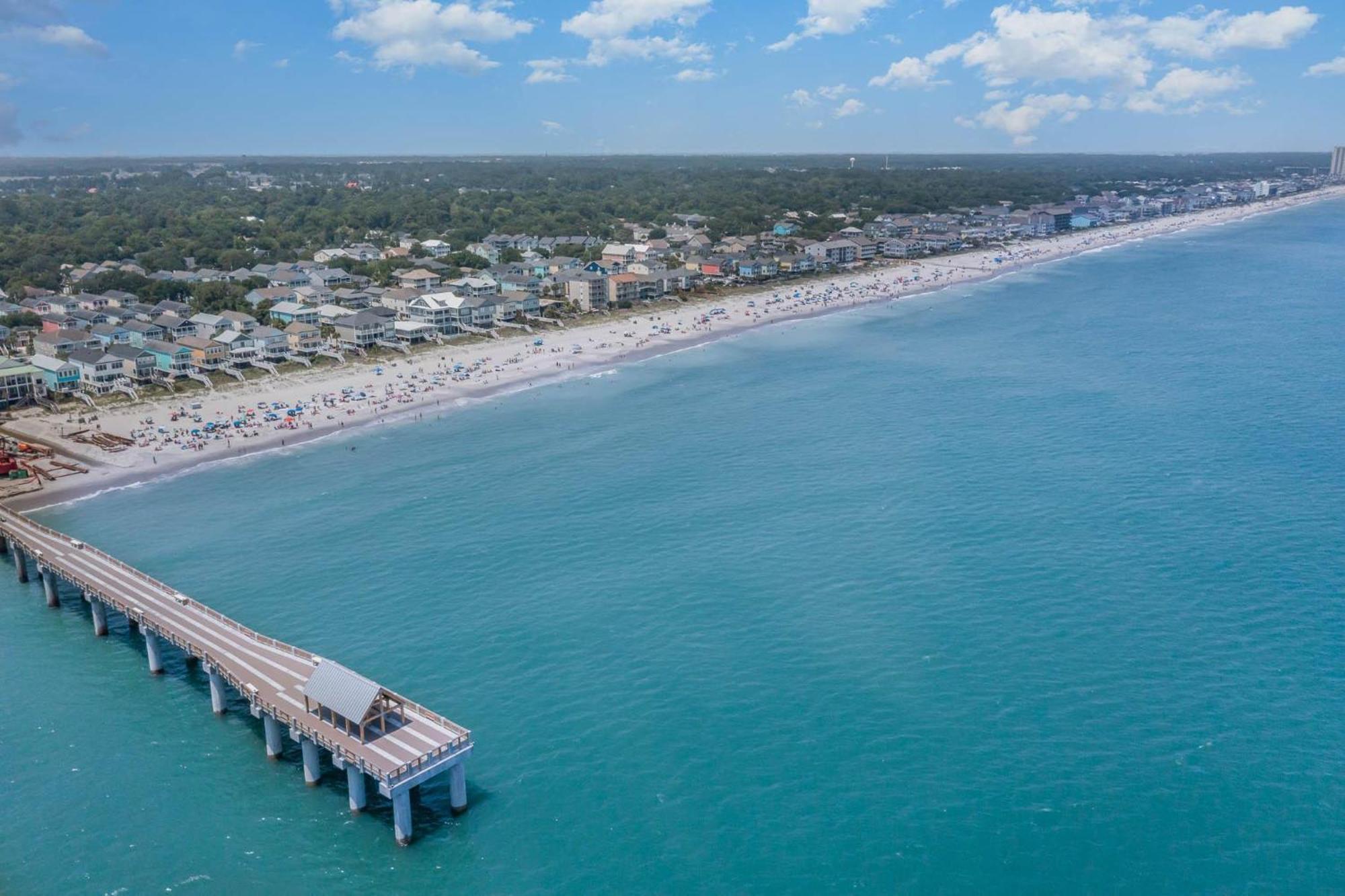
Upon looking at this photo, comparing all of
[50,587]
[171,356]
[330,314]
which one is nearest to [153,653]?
[50,587]

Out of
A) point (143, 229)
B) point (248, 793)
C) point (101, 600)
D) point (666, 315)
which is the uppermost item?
point (143, 229)

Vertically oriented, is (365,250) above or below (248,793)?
above

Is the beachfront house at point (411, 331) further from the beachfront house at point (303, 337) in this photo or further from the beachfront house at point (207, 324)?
the beachfront house at point (207, 324)

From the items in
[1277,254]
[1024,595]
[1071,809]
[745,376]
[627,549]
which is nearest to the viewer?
[1071,809]

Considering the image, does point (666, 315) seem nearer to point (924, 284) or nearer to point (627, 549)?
point (924, 284)

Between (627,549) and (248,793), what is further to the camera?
(627,549)

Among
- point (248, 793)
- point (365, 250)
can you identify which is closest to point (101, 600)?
point (248, 793)
